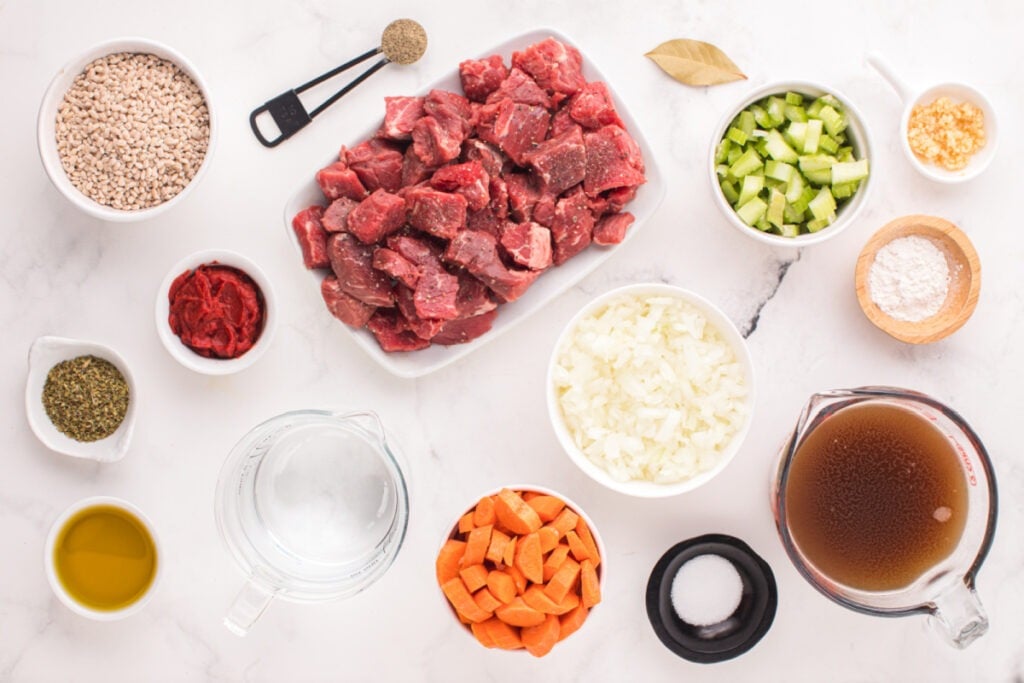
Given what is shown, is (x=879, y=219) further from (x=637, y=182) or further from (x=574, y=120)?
(x=574, y=120)

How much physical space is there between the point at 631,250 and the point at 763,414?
2.09 ft

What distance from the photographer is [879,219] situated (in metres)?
2.81

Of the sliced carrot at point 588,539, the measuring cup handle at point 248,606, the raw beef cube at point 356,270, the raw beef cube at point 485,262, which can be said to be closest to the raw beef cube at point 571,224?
the raw beef cube at point 485,262

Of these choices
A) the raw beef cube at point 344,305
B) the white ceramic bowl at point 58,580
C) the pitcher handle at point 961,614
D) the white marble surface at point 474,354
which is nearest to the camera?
the pitcher handle at point 961,614

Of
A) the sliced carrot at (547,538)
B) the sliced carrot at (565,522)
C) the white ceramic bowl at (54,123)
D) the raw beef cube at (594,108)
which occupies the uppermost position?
the white ceramic bowl at (54,123)

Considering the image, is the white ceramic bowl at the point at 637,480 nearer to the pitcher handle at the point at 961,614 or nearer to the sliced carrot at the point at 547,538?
the sliced carrot at the point at 547,538

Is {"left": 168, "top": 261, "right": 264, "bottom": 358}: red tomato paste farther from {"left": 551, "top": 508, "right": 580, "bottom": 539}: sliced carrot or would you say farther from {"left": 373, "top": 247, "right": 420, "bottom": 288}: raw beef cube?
{"left": 551, "top": 508, "right": 580, "bottom": 539}: sliced carrot

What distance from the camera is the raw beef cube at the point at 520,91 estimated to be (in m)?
2.58

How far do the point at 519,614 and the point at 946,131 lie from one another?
72.7 inches

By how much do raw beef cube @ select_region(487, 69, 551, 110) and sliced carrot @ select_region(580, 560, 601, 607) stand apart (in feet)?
4.20

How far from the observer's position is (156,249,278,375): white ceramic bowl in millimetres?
2607

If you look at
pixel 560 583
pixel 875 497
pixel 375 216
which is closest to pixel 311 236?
pixel 375 216

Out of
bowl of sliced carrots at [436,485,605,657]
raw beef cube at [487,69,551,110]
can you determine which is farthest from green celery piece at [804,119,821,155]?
bowl of sliced carrots at [436,485,605,657]

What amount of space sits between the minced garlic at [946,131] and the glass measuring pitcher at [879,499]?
76 centimetres
